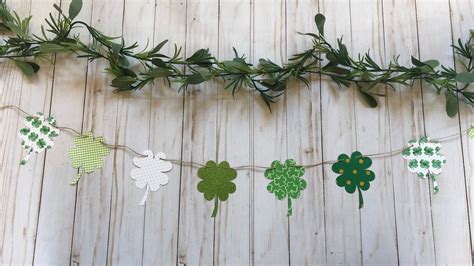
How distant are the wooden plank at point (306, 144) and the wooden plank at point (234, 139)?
13 cm

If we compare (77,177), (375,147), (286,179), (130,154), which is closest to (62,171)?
(77,177)

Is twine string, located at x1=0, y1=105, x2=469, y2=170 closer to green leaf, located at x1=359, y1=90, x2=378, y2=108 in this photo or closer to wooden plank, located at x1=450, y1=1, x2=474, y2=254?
wooden plank, located at x1=450, y1=1, x2=474, y2=254

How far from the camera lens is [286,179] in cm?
128

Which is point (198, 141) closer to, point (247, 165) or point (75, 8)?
point (247, 165)

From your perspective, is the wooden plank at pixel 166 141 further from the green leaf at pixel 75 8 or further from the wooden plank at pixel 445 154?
the wooden plank at pixel 445 154

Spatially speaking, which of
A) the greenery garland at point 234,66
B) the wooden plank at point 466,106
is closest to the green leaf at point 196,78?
the greenery garland at point 234,66

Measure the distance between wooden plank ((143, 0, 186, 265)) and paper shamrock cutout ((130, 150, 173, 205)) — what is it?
17 mm

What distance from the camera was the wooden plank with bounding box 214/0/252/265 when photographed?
4.09 feet

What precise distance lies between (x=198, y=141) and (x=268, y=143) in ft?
0.71

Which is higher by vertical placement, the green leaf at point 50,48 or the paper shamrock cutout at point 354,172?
the green leaf at point 50,48

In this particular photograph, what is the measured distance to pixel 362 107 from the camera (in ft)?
4.38

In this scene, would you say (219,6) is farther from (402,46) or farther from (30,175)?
(30,175)

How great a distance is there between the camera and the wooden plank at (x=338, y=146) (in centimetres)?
125

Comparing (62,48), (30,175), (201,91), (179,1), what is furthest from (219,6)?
(30,175)
